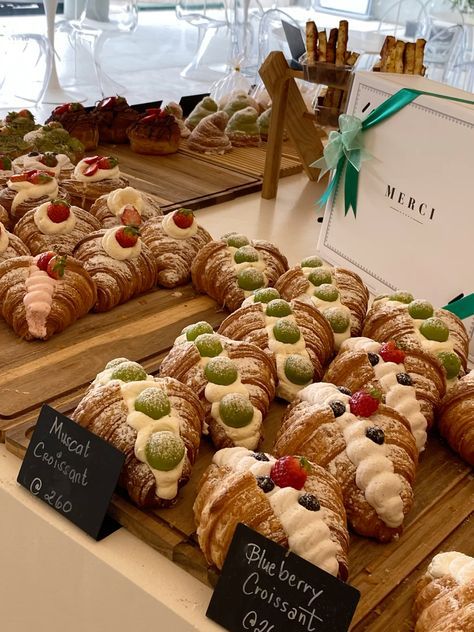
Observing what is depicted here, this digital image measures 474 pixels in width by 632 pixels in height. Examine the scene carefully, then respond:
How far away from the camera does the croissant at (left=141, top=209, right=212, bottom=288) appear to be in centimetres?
203

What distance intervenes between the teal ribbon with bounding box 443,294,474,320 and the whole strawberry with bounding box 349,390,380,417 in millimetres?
559

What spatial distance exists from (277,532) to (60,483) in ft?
1.22

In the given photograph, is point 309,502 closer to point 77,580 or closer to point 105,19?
point 77,580

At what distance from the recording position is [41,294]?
67.3 inches

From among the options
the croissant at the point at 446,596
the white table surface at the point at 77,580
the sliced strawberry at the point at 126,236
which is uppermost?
the sliced strawberry at the point at 126,236

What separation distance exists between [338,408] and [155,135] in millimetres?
1983

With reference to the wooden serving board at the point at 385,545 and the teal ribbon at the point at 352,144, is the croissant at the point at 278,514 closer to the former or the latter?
the wooden serving board at the point at 385,545

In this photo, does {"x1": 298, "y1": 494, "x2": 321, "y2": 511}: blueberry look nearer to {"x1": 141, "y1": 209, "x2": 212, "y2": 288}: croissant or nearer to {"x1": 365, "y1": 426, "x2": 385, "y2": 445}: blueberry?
{"x1": 365, "y1": 426, "x2": 385, "y2": 445}: blueberry

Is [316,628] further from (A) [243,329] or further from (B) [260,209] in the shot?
(B) [260,209]

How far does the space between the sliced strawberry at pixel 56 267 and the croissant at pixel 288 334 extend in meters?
0.39

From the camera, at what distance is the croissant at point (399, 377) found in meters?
1.43

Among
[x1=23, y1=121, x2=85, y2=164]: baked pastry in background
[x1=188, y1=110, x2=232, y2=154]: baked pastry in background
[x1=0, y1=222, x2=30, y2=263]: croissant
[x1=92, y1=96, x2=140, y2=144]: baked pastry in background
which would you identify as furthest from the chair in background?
[x1=0, y1=222, x2=30, y2=263]: croissant

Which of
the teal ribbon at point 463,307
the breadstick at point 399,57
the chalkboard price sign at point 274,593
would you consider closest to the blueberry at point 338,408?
the chalkboard price sign at point 274,593

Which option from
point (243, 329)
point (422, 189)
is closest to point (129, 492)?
point (243, 329)
